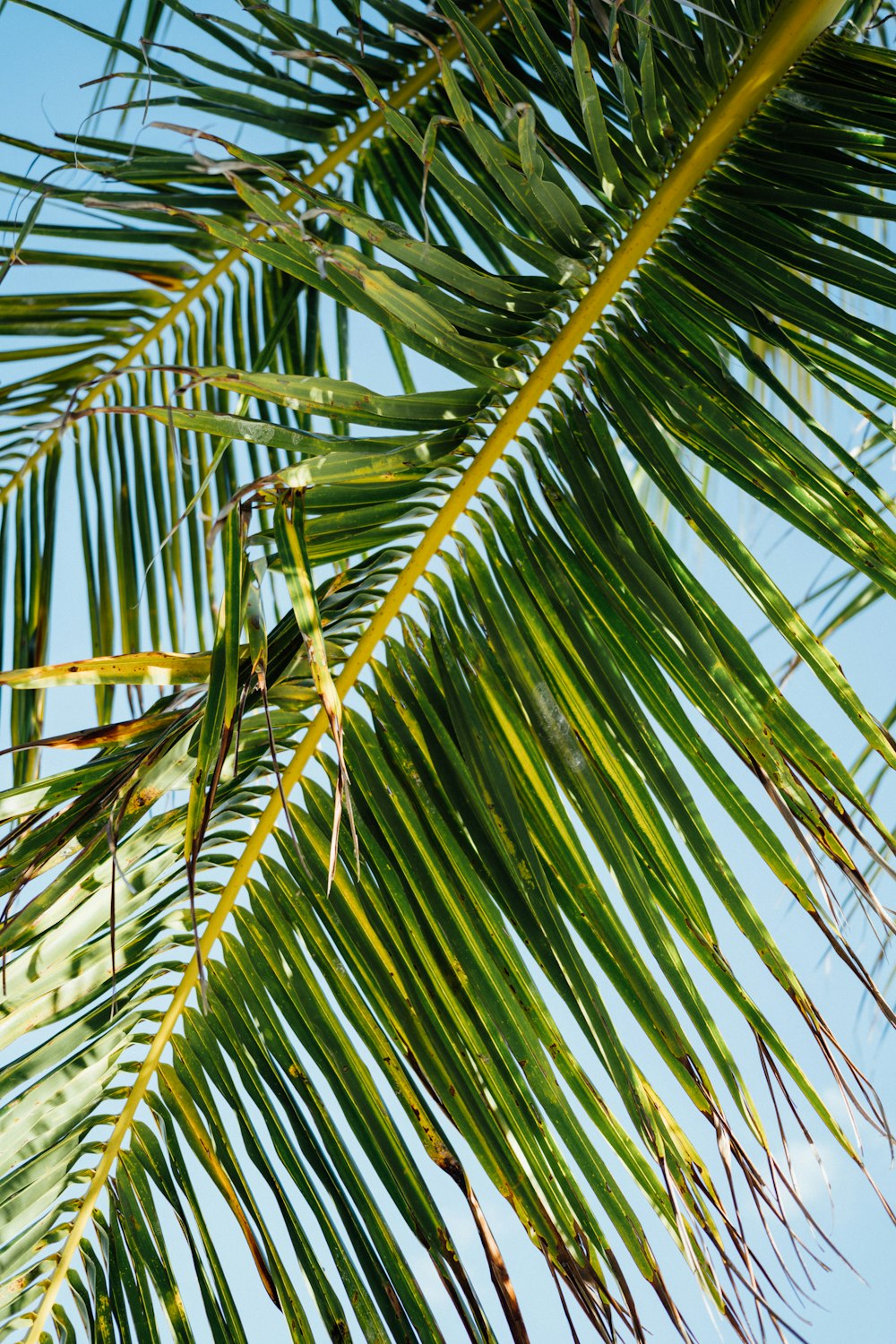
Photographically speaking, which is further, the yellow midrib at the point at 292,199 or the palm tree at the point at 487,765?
the yellow midrib at the point at 292,199

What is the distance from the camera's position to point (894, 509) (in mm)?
711

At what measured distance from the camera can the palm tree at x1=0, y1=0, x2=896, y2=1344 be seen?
0.65 metres

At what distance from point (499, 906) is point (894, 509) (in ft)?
1.24

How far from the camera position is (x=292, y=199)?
1.11 meters

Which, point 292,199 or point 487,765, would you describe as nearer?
point 487,765

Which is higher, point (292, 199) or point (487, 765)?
point (292, 199)

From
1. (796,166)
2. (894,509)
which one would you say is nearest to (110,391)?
(796,166)

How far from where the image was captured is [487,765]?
71cm

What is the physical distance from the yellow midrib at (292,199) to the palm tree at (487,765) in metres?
0.40

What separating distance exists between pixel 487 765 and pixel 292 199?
0.71 m

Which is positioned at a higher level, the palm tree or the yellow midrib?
the yellow midrib

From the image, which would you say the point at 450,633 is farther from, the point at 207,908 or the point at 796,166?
the point at 796,166

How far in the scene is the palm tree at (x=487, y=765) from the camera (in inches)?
25.4

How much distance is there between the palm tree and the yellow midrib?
40cm
